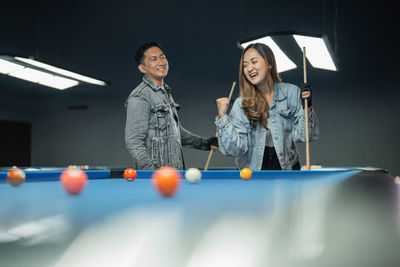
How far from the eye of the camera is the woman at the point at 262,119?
2301 millimetres

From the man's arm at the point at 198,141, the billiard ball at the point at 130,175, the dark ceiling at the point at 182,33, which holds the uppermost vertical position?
the dark ceiling at the point at 182,33

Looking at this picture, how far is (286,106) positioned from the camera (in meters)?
2.41

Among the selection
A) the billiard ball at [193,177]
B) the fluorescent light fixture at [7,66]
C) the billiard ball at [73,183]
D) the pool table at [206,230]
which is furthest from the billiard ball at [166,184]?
the fluorescent light fixture at [7,66]

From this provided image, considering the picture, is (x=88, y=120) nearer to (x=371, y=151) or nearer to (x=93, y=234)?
(x=371, y=151)

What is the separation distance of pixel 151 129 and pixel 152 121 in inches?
2.3

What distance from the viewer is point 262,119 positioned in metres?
2.33

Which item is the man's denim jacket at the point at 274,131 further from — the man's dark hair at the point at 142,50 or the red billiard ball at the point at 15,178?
the red billiard ball at the point at 15,178

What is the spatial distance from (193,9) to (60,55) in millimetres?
2996

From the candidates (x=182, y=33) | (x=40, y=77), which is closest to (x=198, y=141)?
(x=40, y=77)

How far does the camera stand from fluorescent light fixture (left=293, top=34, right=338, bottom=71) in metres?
2.85

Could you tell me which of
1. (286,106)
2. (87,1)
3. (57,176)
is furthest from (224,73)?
(57,176)

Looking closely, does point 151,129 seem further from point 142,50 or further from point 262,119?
point 262,119

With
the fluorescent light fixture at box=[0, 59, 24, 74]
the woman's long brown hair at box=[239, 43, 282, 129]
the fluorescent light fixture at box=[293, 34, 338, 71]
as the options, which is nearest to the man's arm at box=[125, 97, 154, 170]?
the woman's long brown hair at box=[239, 43, 282, 129]

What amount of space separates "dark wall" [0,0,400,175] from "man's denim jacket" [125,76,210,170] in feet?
12.1
